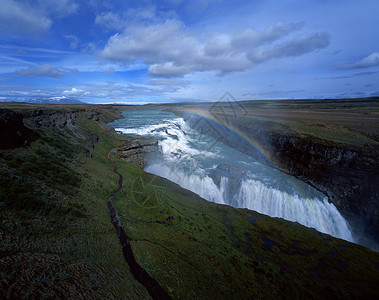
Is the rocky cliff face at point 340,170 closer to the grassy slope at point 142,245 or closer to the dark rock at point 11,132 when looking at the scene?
the grassy slope at point 142,245

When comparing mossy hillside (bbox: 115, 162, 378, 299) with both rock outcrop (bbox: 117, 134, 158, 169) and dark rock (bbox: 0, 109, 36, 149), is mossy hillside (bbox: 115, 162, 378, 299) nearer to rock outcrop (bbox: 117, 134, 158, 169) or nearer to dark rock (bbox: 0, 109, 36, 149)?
dark rock (bbox: 0, 109, 36, 149)

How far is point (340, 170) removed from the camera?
24.8 m

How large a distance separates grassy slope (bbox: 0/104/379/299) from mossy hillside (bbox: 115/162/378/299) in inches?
3.1

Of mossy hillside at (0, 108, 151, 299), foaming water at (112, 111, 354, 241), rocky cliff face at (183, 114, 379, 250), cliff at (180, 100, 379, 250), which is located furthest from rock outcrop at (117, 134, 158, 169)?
rocky cliff face at (183, 114, 379, 250)

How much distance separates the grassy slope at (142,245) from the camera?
6930 millimetres

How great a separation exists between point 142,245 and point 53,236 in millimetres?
5293

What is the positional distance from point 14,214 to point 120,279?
21.1ft

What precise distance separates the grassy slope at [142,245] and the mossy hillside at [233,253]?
0.08m

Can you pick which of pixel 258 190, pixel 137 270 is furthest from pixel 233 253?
pixel 258 190

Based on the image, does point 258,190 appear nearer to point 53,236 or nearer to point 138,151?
point 138,151

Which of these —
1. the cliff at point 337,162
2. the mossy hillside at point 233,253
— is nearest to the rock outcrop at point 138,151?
the mossy hillside at point 233,253

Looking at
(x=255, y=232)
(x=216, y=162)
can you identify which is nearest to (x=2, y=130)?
(x=255, y=232)

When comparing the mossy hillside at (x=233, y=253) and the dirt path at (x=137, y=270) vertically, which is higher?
the dirt path at (x=137, y=270)

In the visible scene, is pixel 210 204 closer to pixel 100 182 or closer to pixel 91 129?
pixel 100 182
